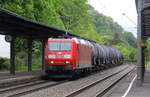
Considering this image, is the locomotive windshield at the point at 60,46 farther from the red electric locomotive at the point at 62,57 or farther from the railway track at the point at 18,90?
the railway track at the point at 18,90

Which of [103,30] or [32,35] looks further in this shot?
[103,30]

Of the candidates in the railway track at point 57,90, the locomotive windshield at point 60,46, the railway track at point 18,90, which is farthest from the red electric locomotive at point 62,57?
the railway track at point 18,90

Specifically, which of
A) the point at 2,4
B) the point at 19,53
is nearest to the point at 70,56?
the point at 2,4

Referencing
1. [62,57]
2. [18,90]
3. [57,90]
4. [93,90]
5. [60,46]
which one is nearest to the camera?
[18,90]

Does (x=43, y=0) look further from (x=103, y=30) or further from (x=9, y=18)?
(x=103, y=30)

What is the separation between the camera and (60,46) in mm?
26500

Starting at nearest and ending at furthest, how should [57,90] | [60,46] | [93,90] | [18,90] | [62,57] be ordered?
[18,90], [57,90], [93,90], [62,57], [60,46]

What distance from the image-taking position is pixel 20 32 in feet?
Answer: 92.5

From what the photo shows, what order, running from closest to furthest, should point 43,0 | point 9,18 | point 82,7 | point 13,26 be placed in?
1. point 9,18
2. point 13,26
3. point 43,0
4. point 82,7

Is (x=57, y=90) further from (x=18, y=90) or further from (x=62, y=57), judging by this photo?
(x=62, y=57)

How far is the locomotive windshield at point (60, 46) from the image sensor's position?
26.3 meters

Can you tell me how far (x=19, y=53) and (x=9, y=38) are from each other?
23.6 meters

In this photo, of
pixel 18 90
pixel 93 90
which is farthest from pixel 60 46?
pixel 18 90

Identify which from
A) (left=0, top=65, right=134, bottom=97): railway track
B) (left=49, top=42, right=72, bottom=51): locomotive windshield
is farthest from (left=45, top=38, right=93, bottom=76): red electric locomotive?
(left=0, top=65, right=134, bottom=97): railway track
